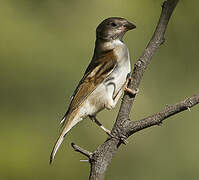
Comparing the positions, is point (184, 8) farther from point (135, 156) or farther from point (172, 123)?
point (135, 156)

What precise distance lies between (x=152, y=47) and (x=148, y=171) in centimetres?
251

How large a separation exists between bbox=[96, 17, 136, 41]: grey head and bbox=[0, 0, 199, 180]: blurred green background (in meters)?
1.39

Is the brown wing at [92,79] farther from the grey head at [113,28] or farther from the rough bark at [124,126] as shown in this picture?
the rough bark at [124,126]

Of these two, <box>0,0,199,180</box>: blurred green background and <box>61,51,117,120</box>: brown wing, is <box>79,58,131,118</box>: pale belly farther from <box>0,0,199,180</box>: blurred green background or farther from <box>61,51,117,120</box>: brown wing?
<box>0,0,199,180</box>: blurred green background

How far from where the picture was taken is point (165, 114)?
315 cm

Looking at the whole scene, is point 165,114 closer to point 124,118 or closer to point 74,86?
point 124,118

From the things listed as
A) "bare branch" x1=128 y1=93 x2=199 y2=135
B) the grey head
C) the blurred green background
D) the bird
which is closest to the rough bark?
"bare branch" x1=128 y1=93 x2=199 y2=135

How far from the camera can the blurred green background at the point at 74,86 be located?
5656 mm

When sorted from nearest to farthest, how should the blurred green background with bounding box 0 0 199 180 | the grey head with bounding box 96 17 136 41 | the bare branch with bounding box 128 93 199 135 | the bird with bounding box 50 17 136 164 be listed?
the bare branch with bounding box 128 93 199 135
the bird with bounding box 50 17 136 164
the grey head with bounding box 96 17 136 41
the blurred green background with bounding box 0 0 199 180

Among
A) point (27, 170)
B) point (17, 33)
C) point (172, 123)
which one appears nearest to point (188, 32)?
point (172, 123)

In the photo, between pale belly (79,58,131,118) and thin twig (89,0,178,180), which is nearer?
thin twig (89,0,178,180)

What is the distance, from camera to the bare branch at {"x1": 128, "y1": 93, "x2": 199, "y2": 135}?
3.04 m

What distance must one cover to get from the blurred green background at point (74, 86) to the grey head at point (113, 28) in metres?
1.39

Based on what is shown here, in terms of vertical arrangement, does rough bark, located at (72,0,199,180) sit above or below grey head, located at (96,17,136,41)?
below
